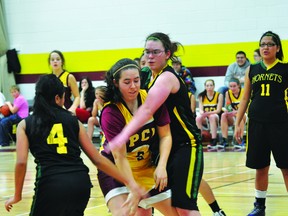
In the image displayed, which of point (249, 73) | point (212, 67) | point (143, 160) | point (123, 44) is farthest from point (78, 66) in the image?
point (143, 160)

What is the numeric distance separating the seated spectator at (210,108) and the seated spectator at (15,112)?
4267 millimetres

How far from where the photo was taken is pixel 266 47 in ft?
19.6

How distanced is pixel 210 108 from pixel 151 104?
9.26 meters

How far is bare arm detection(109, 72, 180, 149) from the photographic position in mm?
3875

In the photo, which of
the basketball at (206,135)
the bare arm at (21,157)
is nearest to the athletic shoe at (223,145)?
the basketball at (206,135)

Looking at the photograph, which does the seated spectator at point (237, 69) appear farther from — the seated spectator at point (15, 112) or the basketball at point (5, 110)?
the basketball at point (5, 110)

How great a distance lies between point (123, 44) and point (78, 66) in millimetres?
1355

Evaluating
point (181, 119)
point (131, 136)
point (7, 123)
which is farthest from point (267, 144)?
point (7, 123)

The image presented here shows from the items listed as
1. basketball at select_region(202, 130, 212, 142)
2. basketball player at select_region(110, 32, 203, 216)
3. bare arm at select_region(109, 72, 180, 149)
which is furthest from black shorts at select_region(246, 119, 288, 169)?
basketball at select_region(202, 130, 212, 142)

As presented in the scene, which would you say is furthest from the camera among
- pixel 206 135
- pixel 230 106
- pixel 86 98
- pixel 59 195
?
pixel 86 98

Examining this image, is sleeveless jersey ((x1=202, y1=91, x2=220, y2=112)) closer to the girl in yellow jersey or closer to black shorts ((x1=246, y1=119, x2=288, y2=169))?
black shorts ((x1=246, y1=119, x2=288, y2=169))

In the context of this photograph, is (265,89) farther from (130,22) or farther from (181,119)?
(130,22)

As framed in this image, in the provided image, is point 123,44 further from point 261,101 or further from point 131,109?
point 131,109

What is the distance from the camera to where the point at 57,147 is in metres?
3.72
